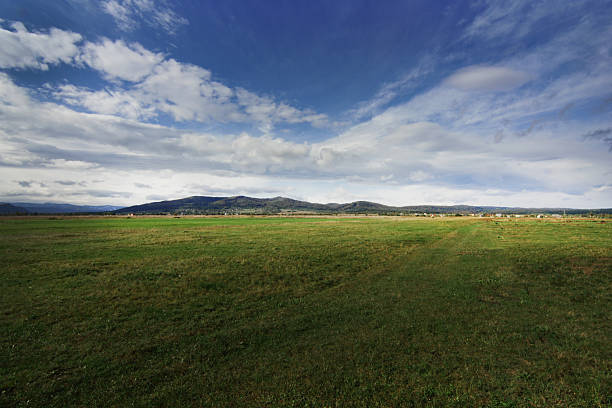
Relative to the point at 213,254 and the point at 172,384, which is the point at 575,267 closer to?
the point at 172,384

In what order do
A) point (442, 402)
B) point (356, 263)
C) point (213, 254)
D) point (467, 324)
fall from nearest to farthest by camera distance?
point (442, 402) < point (467, 324) < point (356, 263) < point (213, 254)

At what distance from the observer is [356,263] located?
81.9 feet

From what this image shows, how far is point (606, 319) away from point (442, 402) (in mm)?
11680

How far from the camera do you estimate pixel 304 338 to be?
34.0 feet

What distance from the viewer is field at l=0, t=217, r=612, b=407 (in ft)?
24.1

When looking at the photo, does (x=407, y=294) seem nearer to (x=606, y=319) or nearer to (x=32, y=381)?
(x=606, y=319)

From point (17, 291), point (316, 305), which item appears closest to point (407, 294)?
point (316, 305)

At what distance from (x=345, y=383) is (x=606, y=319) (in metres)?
13.7

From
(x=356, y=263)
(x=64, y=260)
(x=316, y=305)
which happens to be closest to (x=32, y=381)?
(x=316, y=305)

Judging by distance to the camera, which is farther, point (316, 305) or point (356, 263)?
point (356, 263)

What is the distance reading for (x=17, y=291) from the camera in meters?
16.1

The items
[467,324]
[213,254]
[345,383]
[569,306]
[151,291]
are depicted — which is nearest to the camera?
[345,383]

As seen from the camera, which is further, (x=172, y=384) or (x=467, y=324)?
(x=467, y=324)

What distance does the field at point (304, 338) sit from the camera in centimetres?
733
